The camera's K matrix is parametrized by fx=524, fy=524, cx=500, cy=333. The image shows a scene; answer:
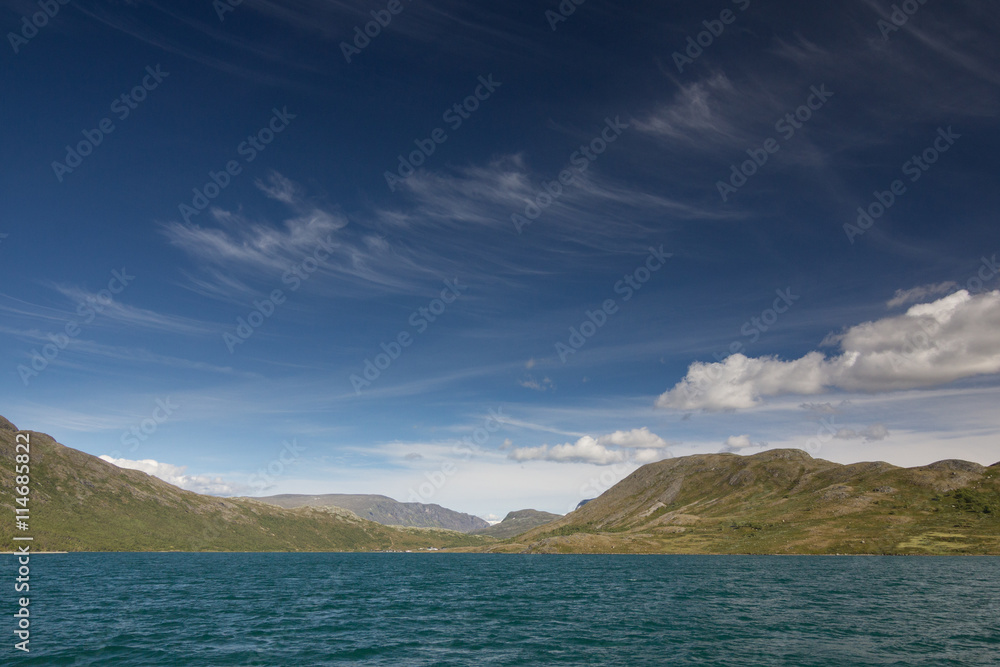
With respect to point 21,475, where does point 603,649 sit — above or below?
below

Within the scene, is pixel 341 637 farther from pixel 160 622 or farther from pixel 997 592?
pixel 997 592

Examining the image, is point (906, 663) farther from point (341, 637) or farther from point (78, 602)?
point (78, 602)

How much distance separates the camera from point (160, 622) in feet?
223

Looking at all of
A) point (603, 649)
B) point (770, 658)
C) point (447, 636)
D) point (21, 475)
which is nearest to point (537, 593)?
point (447, 636)

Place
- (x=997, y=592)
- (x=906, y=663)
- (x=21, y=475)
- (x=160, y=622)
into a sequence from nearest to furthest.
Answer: (x=906, y=663) < (x=21, y=475) < (x=160, y=622) < (x=997, y=592)

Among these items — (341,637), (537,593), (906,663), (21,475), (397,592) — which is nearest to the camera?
(906,663)

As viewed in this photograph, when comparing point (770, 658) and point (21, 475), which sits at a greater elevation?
point (21, 475)

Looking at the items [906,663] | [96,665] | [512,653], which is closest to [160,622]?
[96,665]

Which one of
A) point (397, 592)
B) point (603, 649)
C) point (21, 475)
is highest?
point (21, 475)

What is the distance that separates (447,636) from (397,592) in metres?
62.9

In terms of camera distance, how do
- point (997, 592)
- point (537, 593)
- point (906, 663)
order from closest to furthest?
point (906, 663), point (997, 592), point (537, 593)

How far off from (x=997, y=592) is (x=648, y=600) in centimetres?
6420

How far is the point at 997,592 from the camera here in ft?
309

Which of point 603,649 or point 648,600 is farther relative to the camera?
point 648,600
